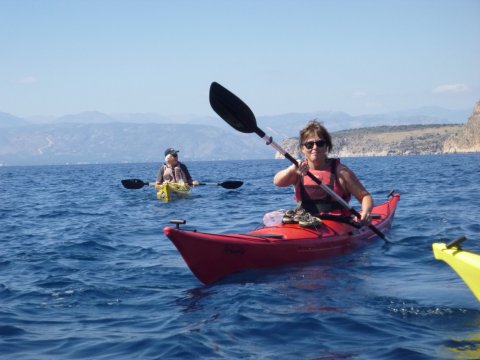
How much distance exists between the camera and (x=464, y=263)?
5.14 m

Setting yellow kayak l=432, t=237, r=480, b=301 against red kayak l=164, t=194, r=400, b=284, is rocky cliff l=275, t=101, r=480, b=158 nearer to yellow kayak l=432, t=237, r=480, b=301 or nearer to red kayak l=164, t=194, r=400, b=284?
red kayak l=164, t=194, r=400, b=284

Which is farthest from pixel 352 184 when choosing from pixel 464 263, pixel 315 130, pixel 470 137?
pixel 470 137

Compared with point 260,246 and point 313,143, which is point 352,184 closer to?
point 313,143

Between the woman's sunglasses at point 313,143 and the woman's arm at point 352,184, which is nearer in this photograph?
the woman's sunglasses at point 313,143

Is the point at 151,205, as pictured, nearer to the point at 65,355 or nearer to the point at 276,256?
the point at 276,256

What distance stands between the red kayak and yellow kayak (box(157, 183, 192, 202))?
10.3 m

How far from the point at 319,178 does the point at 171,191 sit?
1090cm

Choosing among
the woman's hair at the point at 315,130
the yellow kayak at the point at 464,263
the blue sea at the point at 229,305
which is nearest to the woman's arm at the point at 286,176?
the woman's hair at the point at 315,130

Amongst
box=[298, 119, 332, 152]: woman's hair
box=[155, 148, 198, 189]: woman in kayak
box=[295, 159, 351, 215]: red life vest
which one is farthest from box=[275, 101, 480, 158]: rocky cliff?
box=[298, 119, 332, 152]: woman's hair

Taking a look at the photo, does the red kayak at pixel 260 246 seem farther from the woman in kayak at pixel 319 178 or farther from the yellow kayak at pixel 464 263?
the yellow kayak at pixel 464 263

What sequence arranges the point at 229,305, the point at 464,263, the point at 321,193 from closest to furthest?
the point at 464,263, the point at 229,305, the point at 321,193

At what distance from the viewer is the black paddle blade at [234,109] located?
8656 mm

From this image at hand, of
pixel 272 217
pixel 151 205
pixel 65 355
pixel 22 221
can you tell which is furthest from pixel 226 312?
pixel 151 205

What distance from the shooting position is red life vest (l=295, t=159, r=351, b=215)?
837 centimetres
